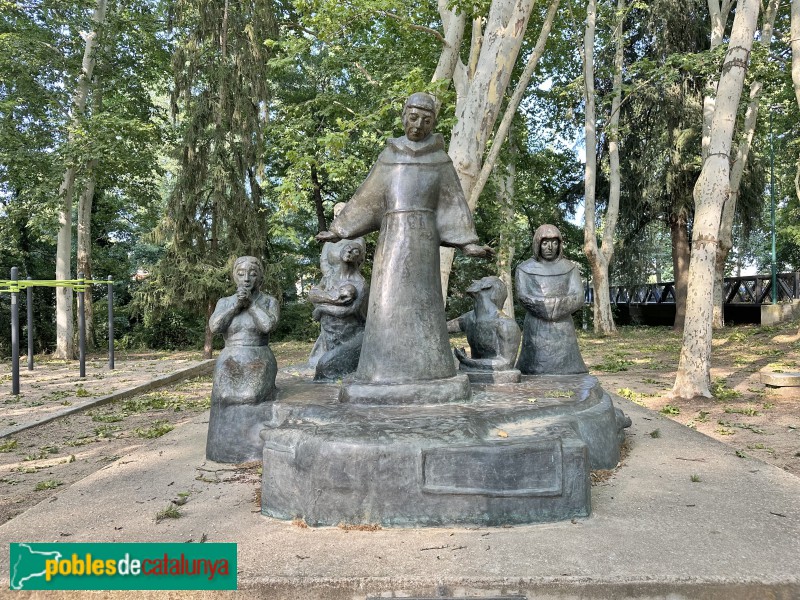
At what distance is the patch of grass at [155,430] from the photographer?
707 cm

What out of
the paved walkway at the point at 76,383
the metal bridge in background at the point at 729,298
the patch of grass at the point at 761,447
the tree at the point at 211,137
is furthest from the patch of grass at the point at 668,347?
the paved walkway at the point at 76,383

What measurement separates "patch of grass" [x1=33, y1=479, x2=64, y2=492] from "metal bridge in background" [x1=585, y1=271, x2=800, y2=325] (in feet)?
64.7

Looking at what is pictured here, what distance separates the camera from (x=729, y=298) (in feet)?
76.2

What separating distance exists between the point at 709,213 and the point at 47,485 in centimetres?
796

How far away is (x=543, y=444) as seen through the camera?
3535mm

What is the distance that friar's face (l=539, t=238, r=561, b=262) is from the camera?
584 centimetres

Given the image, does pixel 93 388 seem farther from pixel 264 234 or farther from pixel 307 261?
pixel 307 261

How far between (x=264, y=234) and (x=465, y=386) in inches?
551

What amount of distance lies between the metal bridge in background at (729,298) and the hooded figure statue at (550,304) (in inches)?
643

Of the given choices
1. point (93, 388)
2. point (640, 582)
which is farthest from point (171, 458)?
point (93, 388)

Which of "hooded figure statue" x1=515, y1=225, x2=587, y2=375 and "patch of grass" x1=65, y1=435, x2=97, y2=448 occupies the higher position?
"hooded figure statue" x1=515, y1=225, x2=587, y2=375

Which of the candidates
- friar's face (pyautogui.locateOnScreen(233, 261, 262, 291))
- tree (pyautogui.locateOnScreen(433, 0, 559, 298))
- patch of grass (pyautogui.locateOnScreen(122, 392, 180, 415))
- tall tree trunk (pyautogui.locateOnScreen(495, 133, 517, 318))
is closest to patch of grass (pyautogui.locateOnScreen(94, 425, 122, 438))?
patch of grass (pyautogui.locateOnScreen(122, 392, 180, 415))

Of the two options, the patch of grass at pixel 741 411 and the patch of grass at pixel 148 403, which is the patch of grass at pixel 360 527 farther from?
the patch of grass at pixel 148 403

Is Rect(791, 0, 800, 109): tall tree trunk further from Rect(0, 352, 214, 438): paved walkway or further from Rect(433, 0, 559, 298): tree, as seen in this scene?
Rect(0, 352, 214, 438): paved walkway
